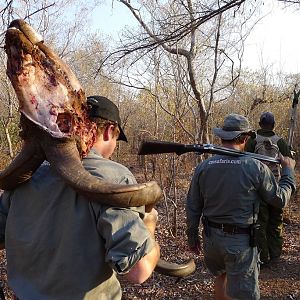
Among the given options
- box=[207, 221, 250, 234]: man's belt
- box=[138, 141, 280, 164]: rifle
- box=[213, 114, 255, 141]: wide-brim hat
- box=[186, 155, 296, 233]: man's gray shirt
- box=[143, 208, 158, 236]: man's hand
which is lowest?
box=[207, 221, 250, 234]: man's belt

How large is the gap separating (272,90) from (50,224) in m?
16.5

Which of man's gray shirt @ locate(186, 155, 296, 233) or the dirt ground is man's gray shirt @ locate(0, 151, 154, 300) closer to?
man's gray shirt @ locate(186, 155, 296, 233)

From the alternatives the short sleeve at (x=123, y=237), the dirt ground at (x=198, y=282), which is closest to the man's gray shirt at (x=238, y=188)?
the dirt ground at (x=198, y=282)

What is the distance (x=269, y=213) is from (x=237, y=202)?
5.27ft

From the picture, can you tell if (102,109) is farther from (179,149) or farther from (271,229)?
(271,229)

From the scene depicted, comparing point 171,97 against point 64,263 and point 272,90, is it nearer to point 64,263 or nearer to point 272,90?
point 64,263

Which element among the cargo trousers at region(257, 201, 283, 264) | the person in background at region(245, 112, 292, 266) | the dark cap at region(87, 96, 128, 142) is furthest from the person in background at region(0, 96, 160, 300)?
the cargo trousers at region(257, 201, 283, 264)

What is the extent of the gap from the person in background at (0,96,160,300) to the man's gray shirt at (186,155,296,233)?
1.97 metres

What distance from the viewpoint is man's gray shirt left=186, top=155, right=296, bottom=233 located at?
3.39 meters

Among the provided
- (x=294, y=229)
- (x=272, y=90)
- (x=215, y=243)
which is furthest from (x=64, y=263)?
(x=272, y=90)

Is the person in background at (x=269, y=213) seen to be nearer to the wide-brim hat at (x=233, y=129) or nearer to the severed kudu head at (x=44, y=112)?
the wide-brim hat at (x=233, y=129)

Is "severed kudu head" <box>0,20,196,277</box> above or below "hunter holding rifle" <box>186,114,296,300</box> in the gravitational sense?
above

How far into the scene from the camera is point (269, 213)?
4824 millimetres

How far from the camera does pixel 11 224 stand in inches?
62.4
